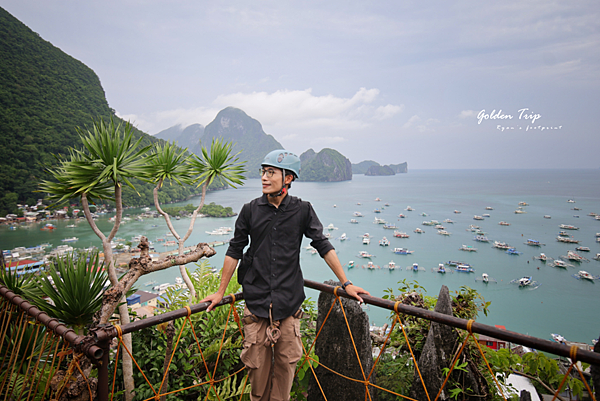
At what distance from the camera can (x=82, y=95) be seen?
A: 114 ft

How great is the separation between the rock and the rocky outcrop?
339mm

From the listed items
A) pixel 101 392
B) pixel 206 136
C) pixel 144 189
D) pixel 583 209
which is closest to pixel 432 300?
pixel 101 392

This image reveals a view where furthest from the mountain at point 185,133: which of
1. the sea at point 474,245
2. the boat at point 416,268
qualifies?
the boat at point 416,268

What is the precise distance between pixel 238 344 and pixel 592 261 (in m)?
61.0

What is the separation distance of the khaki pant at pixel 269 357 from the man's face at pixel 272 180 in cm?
69

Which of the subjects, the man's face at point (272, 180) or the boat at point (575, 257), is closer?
the man's face at point (272, 180)

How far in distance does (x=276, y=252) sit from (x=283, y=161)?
53cm

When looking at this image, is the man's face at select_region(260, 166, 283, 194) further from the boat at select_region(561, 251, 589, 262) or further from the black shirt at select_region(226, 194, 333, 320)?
the boat at select_region(561, 251, 589, 262)

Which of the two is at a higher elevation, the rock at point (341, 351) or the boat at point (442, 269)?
the rock at point (341, 351)

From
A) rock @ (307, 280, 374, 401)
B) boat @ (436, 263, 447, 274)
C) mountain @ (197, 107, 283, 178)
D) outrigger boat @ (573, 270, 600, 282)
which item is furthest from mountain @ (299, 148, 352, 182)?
rock @ (307, 280, 374, 401)

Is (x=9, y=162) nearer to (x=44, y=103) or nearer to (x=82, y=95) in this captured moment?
(x=44, y=103)

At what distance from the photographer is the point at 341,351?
191cm

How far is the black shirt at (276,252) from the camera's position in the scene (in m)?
1.63

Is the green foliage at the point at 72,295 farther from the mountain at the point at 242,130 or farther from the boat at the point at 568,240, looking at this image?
the mountain at the point at 242,130
